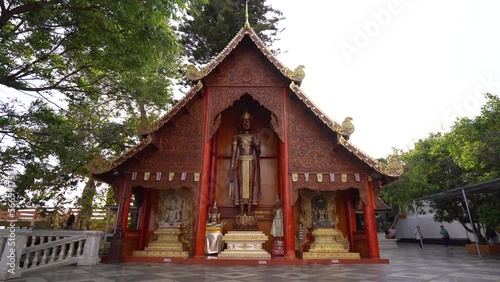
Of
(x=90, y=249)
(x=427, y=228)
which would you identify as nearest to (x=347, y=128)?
(x=90, y=249)

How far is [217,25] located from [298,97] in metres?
6.82

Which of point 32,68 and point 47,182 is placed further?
point 47,182

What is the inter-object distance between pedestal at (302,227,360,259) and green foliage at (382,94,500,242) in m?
6.64

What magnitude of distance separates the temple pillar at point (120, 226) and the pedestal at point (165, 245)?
66cm

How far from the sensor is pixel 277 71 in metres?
8.29

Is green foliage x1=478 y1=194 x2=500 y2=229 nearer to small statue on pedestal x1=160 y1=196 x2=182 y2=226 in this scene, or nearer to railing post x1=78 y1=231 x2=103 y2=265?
small statue on pedestal x1=160 y1=196 x2=182 y2=226

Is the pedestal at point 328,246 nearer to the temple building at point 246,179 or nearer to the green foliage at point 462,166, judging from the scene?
the temple building at point 246,179

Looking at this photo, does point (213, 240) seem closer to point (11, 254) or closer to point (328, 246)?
point (328, 246)

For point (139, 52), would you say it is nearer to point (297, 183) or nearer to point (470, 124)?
point (297, 183)

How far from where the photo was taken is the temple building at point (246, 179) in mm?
7246

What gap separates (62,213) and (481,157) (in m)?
18.2

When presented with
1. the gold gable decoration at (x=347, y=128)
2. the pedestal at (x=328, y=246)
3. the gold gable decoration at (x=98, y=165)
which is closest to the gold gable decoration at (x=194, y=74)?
the gold gable decoration at (x=98, y=165)

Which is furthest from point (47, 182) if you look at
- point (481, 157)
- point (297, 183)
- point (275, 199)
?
point (481, 157)

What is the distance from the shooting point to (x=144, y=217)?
8.54m
